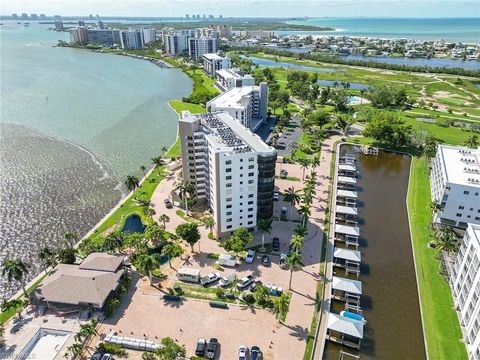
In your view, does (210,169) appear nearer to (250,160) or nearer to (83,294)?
(250,160)

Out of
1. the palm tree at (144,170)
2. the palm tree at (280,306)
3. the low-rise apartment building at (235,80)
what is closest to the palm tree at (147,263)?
the palm tree at (280,306)

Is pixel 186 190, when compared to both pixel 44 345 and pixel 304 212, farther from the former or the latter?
pixel 44 345

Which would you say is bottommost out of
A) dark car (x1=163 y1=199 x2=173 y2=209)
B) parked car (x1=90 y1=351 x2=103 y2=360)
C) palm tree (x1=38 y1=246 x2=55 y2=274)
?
parked car (x1=90 y1=351 x2=103 y2=360)

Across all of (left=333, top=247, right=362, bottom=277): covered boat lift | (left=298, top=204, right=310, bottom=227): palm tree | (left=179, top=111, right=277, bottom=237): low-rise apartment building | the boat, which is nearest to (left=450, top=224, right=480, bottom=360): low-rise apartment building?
the boat

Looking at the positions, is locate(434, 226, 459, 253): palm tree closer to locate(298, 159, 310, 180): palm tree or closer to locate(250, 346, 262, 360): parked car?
locate(298, 159, 310, 180): palm tree

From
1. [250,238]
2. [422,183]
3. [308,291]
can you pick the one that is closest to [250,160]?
[250,238]
